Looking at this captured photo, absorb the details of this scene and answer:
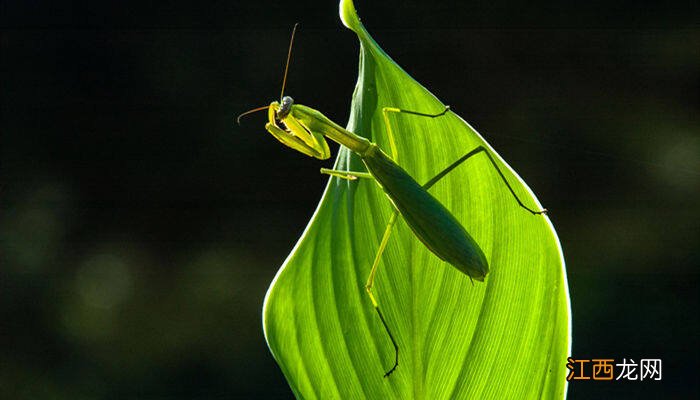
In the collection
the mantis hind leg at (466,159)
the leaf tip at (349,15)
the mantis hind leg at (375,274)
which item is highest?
the leaf tip at (349,15)

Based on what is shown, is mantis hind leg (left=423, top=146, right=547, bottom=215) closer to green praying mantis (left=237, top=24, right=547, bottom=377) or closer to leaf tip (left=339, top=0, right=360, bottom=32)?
green praying mantis (left=237, top=24, right=547, bottom=377)

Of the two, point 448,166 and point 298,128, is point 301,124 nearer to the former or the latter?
point 298,128

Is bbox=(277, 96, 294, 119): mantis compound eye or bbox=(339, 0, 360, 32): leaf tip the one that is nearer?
bbox=(339, 0, 360, 32): leaf tip

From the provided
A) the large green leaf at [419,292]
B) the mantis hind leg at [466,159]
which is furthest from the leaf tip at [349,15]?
the mantis hind leg at [466,159]

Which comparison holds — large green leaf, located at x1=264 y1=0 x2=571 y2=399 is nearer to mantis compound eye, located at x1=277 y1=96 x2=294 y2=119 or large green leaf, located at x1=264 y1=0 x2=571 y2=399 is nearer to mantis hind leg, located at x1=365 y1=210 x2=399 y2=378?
mantis hind leg, located at x1=365 y1=210 x2=399 y2=378

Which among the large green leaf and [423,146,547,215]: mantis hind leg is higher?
[423,146,547,215]: mantis hind leg

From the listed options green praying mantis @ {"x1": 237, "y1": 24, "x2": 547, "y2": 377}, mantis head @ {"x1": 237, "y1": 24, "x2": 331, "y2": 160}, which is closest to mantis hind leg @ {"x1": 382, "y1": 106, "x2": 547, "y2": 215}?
green praying mantis @ {"x1": 237, "y1": 24, "x2": 547, "y2": 377}

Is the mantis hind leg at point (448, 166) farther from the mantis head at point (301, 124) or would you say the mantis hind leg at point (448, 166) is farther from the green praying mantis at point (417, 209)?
the mantis head at point (301, 124)

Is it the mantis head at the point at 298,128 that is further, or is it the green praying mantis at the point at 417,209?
the mantis head at the point at 298,128

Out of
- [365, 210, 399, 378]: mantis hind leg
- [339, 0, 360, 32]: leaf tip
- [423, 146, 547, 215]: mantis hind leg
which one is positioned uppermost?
[339, 0, 360, 32]: leaf tip

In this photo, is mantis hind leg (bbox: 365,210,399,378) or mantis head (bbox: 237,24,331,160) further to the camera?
mantis head (bbox: 237,24,331,160)

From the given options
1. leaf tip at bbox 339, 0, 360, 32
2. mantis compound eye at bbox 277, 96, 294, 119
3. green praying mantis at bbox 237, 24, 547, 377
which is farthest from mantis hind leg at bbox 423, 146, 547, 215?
mantis compound eye at bbox 277, 96, 294, 119
